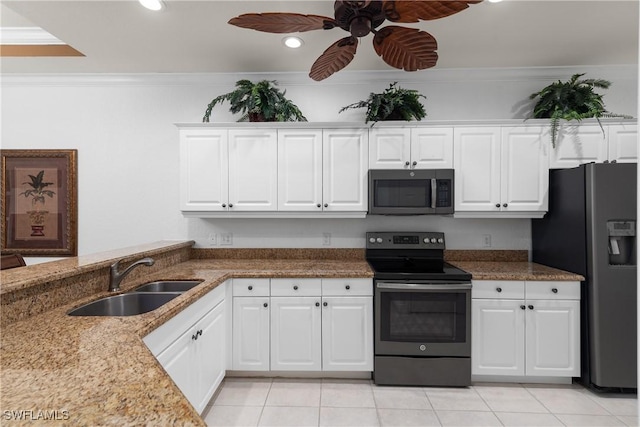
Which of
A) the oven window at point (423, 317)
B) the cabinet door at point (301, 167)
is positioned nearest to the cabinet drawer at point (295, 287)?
the oven window at point (423, 317)

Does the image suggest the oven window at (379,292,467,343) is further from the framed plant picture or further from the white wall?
the framed plant picture

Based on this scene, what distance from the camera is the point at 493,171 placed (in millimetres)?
2852

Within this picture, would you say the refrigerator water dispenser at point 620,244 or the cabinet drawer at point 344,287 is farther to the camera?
the cabinet drawer at point 344,287

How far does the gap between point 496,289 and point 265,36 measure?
2.64 meters

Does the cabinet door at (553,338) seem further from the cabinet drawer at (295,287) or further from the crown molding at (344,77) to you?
the crown molding at (344,77)

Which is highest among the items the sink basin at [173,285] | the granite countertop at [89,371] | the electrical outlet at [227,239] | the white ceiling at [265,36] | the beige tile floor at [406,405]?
the white ceiling at [265,36]

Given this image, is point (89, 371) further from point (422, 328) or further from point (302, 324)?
point (422, 328)

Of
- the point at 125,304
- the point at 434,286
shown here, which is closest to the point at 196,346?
the point at 125,304

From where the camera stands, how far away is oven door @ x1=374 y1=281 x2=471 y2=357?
2.54 m

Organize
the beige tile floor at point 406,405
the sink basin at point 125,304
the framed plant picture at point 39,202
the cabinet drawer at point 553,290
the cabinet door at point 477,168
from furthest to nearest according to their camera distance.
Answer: the framed plant picture at point 39,202
the cabinet door at point 477,168
the cabinet drawer at point 553,290
the beige tile floor at point 406,405
the sink basin at point 125,304

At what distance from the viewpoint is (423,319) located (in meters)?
2.56

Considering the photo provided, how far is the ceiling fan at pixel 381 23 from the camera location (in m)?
1.48

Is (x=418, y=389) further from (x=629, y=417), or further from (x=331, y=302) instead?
(x=629, y=417)

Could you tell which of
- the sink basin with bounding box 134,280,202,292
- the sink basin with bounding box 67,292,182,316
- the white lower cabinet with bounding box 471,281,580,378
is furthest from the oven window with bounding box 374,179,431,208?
the sink basin with bounding box 67,292,182,316
